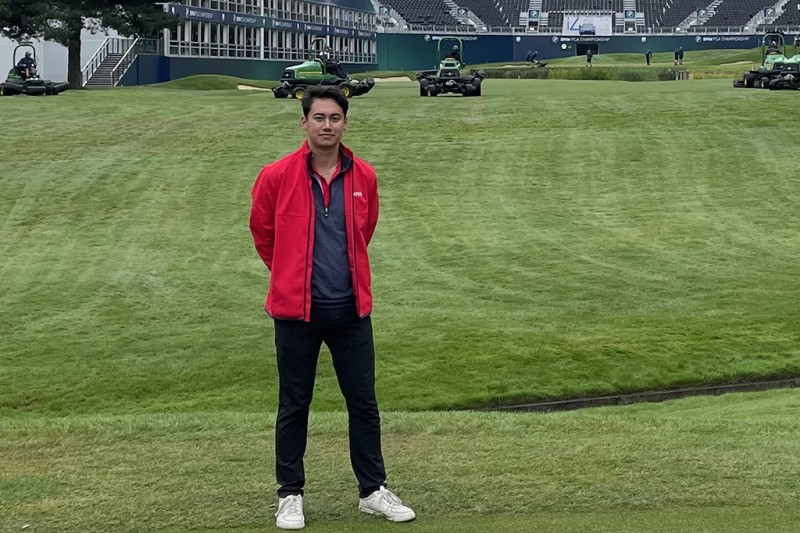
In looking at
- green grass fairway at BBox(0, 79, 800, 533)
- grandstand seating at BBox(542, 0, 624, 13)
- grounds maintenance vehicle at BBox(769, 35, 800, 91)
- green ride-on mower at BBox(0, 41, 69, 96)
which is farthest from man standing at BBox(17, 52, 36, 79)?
grandstand seating at BBox(542, 0, 624, 13)

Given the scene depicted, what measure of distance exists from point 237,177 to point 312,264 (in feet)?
74.0

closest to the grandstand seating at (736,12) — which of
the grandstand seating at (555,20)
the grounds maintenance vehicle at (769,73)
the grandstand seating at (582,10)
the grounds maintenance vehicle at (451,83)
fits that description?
the grandstand seating at (582,10)

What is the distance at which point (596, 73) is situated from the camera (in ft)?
253

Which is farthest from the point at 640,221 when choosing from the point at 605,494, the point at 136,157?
the point at 605,494

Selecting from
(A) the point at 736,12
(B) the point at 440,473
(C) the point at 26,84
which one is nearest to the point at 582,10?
(A) the point at 736,12

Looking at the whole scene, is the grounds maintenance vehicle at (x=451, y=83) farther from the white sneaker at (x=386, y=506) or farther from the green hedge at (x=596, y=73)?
the white sneaker at (x=386, y=506)

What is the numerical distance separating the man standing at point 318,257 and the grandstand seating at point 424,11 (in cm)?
11681

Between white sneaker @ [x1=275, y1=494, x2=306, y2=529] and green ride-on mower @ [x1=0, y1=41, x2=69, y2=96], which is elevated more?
green ride-on mower @ [x1=0, y1=41, x2=69, y2=96]

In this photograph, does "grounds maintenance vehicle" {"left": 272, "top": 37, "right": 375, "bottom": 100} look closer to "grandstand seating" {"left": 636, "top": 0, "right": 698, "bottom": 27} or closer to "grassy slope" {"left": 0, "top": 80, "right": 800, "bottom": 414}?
"grassy slope" {"left": 0, "top": 80, "right": 800, "bottom": 414}

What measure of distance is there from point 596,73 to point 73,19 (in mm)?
33810

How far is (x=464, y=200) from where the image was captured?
26.2 metres

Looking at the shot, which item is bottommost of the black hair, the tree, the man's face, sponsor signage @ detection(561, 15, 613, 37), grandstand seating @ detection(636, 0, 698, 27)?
the man's face

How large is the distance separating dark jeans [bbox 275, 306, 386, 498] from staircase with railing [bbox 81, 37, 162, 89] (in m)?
63.8

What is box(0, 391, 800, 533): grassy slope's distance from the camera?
5914 mm
